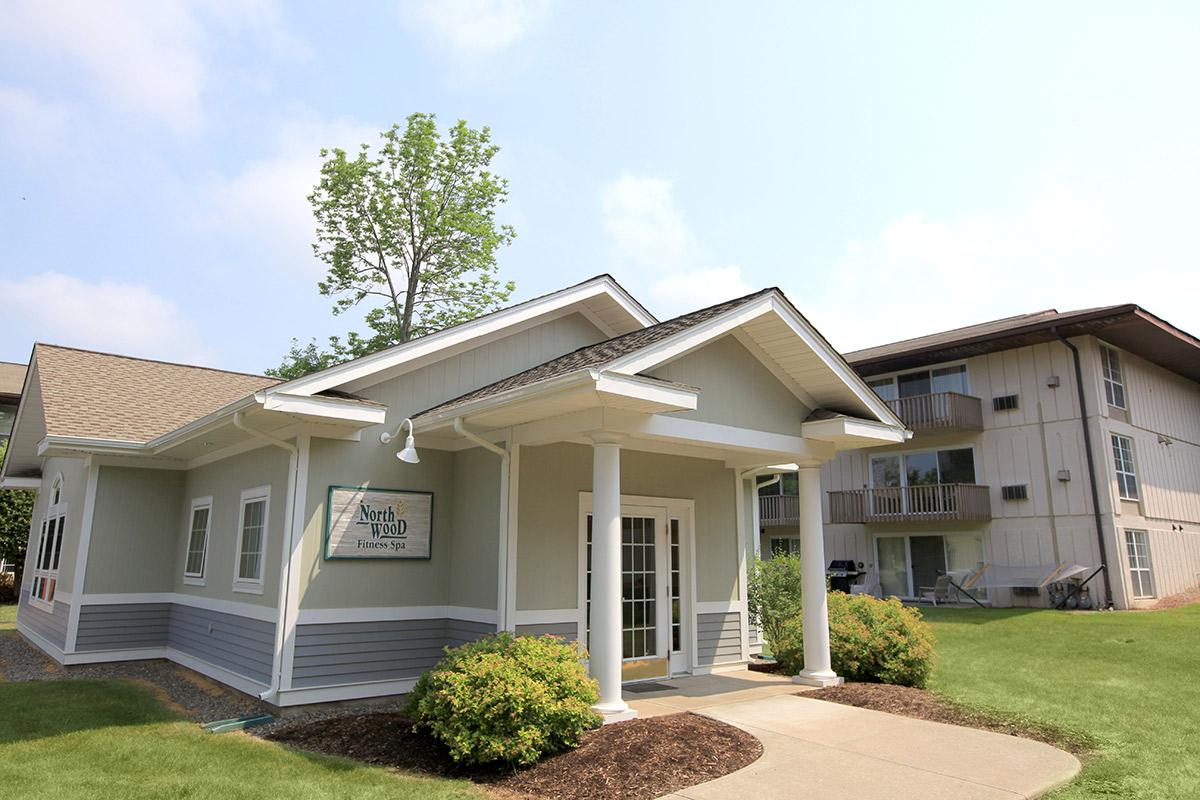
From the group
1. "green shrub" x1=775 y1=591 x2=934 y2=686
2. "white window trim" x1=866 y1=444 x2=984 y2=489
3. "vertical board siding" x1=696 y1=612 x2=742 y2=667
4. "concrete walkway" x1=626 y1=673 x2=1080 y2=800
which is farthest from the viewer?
"white window trim" x1=866 y1=444 x2=984 y2=489

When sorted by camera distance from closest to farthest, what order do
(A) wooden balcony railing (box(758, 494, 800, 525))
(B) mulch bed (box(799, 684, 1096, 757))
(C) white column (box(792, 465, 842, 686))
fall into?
(B) mulch bed (box(799, 684, 1096, 757)) → (C) white column (box(792, 465, 842, 686)) → (A) wooden balcony railing (box(758, 494, 800, 525))

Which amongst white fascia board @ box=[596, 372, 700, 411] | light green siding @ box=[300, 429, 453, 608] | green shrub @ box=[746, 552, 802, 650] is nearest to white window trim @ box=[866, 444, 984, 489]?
green shrub @ box=[746, 552, 802, 650]

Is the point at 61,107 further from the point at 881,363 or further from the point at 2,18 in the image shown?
the point at 881,363

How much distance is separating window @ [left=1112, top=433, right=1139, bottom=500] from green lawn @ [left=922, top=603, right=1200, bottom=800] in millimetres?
3330

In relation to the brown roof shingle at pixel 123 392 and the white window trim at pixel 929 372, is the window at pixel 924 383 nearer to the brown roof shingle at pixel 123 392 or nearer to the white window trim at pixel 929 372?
the white window trim at pixel 929 372

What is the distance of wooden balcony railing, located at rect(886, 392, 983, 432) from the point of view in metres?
20.3

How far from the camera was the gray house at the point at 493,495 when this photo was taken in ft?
25.2

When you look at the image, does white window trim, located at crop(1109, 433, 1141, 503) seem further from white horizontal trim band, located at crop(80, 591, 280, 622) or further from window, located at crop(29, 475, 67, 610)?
window, located at crop(29, 475, 67, 610)

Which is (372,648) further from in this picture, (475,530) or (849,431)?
(849,431)

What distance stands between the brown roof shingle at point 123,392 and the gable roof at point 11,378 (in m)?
20.2

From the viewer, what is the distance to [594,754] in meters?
6.05

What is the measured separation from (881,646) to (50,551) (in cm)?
1385

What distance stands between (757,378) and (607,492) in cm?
245

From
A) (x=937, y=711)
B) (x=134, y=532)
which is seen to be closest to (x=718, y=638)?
(x=937, y=711)
